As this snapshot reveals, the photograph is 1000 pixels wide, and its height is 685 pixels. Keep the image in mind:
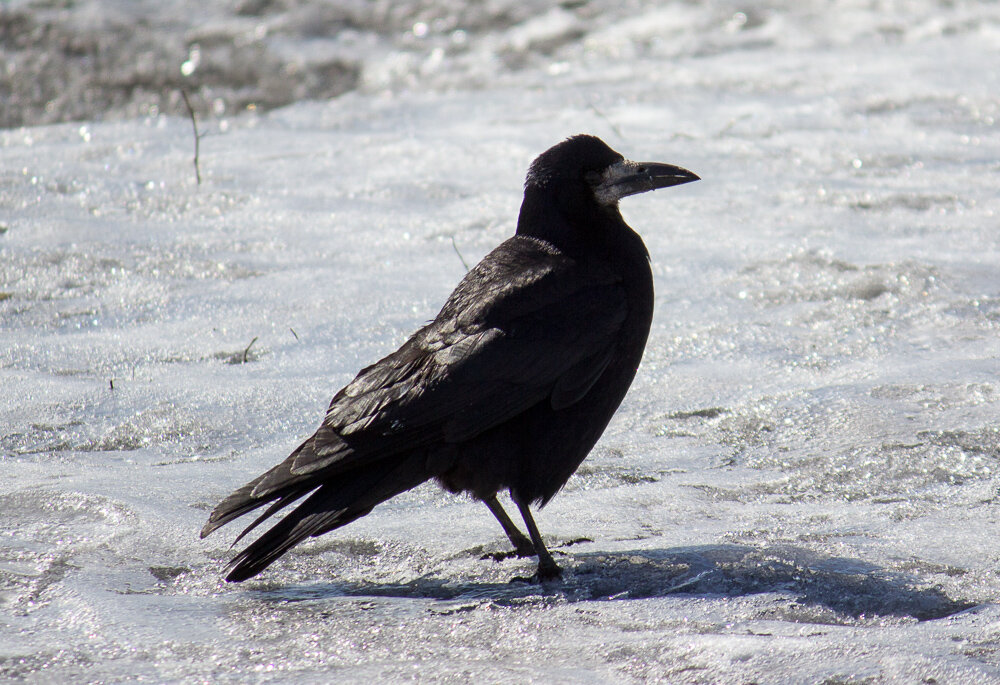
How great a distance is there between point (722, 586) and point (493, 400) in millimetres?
841

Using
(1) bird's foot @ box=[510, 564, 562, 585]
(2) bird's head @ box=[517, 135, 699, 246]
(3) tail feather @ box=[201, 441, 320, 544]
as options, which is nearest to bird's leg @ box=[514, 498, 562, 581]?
(1) bird's foot @ box=[510, 564, 562, 585]

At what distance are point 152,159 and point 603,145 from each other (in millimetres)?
4026

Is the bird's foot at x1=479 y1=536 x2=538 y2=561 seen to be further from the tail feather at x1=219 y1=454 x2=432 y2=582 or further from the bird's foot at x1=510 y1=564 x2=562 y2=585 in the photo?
the tail feather at x1=219 y1=454 x2=432 y2=582

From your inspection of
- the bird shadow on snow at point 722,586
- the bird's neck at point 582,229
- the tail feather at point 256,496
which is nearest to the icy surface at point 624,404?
the bird shadow on snow at point 722,586

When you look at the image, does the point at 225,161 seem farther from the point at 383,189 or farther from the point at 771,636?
the point at 771,636

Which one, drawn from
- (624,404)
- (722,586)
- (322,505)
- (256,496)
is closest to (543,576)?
(722,586)

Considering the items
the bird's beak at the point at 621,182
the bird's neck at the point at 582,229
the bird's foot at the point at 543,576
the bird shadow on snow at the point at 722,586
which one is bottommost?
the bird's foot at the point at 543,576

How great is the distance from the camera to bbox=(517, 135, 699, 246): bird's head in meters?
3.98

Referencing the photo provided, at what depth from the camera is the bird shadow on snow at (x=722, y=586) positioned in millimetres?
2730

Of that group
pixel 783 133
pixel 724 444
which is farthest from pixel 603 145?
pixel 783 133

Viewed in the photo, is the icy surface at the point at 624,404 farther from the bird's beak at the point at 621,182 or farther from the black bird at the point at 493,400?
the bird's beak at the point at 621,182

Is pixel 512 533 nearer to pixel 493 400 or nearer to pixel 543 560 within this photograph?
pixel 543 560

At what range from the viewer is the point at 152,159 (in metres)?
7.21

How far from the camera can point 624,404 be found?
14.1 ft
